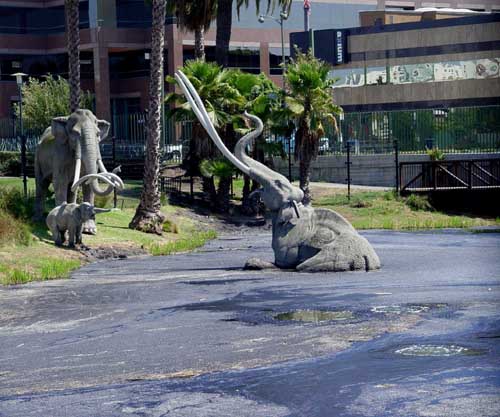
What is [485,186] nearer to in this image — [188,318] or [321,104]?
[321,104]

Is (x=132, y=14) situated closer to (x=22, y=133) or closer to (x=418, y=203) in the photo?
(x=22, y=133)

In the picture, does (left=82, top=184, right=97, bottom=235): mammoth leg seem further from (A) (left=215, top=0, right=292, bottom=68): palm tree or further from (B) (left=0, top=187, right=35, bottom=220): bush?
(A) (left=215, top=0, right=292, bottom=68): palm tree

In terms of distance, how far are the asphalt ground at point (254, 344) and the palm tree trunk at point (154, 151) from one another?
9.61 m

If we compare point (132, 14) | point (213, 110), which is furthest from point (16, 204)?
point (132, 14)

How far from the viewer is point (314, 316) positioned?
1476 cm

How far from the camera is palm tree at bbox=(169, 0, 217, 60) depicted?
4444 cm

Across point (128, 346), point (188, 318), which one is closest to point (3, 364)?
point (128, 346)

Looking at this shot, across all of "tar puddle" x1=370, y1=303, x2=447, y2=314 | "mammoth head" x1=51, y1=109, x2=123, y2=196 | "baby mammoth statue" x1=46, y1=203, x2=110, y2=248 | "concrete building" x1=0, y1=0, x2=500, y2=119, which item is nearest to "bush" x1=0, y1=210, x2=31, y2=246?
"baby mammoth statue" x1=46, y1=203, x2=110, y2=248

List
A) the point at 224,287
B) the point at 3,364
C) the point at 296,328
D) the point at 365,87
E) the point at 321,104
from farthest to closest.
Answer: the point at 365,87 → the point at 321,104 → the point at 224,287 → the point at 296,328 → the point at 3,364

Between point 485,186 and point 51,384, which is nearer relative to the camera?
point 51,384

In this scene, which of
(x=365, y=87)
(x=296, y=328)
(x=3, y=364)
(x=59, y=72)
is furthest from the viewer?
(x=59, y=72)

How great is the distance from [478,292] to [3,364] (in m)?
6.73

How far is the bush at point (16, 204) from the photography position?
26.7 m

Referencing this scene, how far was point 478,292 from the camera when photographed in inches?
655
